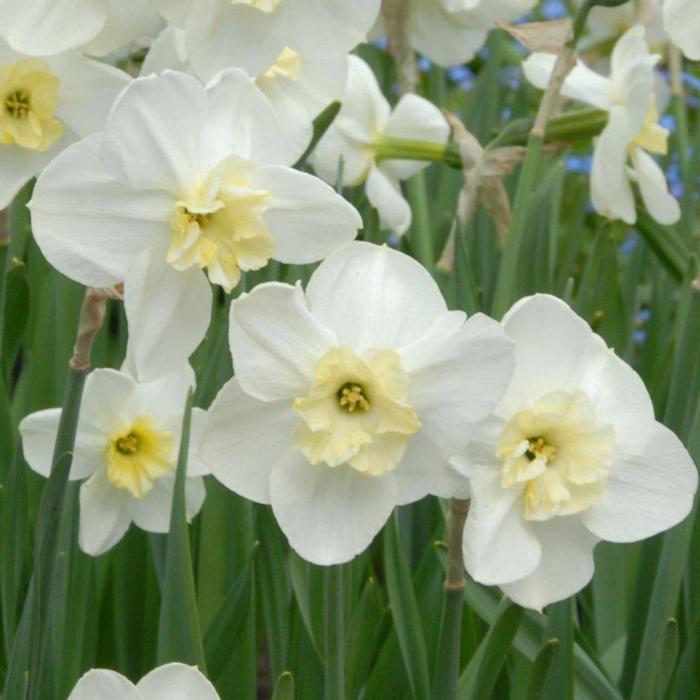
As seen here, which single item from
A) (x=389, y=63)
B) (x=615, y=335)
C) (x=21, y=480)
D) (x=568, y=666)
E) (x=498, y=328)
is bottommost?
(x=568, y=666)

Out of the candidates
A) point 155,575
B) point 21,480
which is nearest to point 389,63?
point 155,575

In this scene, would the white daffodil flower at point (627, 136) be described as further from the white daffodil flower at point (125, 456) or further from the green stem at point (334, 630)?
the green stem at point (334, 630)

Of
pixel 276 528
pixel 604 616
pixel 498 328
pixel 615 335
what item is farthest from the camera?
pixel 615 335

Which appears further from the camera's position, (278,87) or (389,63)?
(389,63)

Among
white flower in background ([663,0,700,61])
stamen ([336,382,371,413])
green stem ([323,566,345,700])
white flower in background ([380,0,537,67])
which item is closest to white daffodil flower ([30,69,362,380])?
stamen ([336,382,371,413])

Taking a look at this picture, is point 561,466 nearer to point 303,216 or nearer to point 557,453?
point 557,453

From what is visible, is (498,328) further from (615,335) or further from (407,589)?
(615,335)

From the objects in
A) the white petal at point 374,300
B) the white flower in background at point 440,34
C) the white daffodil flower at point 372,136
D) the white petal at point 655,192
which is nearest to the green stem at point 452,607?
the white petal at point 374,300
